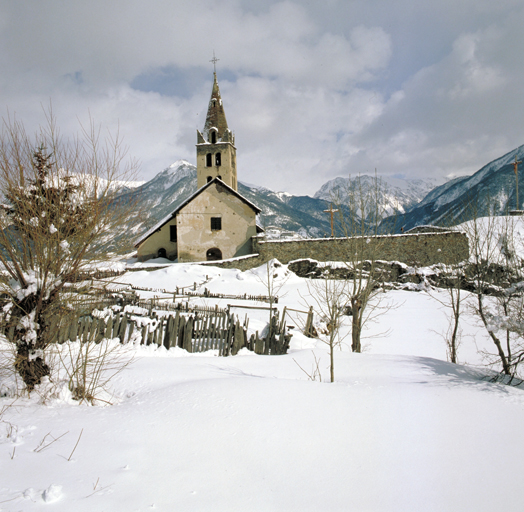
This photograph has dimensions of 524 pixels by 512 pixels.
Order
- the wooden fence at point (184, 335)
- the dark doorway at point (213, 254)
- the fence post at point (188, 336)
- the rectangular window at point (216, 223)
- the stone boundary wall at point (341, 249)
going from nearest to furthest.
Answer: the wooden fence at point (184, 335), the fence post at point (188, 336), the stone boundary wall at point (341, 249), the rectangular window at point (216, 223), the dark doorway at point (213, 254)

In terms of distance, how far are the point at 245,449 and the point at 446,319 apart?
16592 mm

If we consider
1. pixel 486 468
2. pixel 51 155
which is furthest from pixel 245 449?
pixel 51 155

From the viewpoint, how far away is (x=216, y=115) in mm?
35312

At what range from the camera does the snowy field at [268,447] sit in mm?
2770

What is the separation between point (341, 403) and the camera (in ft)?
15.3

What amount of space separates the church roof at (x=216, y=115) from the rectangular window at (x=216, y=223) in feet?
37.3

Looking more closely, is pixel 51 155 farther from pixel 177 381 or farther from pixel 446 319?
pixel 446 319

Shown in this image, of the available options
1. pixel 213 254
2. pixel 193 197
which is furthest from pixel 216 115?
pixel 213 254

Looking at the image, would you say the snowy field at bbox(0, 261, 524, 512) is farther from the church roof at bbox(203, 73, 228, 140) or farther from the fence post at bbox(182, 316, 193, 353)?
the church roof at bbox(203, 73, 228, 140)

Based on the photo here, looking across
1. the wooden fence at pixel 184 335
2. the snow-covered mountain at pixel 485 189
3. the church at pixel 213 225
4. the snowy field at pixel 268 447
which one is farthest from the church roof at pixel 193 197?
the snow-covered mountain at pixel 485 189

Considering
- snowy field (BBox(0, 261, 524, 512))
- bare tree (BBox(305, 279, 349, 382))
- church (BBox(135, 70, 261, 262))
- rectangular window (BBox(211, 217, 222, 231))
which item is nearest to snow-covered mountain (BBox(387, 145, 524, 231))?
church (BBox(135, 70, 261, 262))

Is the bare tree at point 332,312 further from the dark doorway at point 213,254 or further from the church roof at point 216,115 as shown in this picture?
the church roof at point 216,115

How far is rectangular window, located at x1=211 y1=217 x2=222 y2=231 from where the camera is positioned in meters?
28.8

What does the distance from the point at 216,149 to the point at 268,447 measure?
34.4 meters
